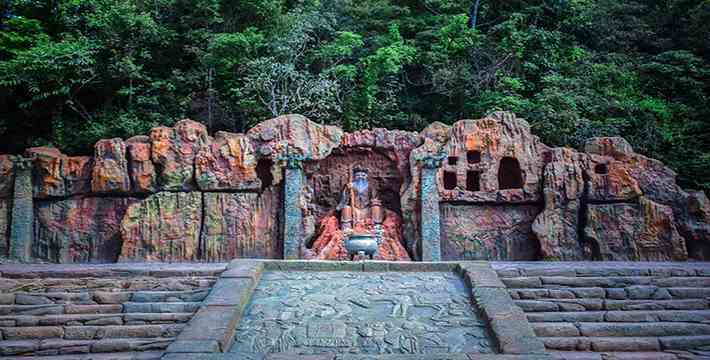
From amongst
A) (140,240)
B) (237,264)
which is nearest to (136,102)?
(140,240)

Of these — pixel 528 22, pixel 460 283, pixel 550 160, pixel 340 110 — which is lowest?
pixel 460 283

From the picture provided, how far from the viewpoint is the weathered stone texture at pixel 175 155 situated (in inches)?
551

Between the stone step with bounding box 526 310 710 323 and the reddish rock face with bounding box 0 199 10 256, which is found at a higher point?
the reddish rock face with bounding box 0 199 10 256

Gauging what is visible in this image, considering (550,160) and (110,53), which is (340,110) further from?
(110,53)

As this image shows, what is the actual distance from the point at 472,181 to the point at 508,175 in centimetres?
134

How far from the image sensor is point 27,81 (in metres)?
16.2

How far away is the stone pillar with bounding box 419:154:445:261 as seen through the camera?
45.5 ft

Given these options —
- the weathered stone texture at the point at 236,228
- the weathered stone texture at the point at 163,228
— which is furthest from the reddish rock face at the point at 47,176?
the weathered stone texture at the point at 236,228

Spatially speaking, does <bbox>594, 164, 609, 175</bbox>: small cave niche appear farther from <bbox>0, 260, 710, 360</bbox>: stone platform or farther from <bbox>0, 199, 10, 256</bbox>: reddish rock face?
<bbox>0, 199, 10, 256</bbox>: reddish rock face

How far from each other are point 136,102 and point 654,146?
1646cm

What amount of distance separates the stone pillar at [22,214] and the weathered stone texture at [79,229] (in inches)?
9.2

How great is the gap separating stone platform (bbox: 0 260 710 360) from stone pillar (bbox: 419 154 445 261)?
11.2 ft

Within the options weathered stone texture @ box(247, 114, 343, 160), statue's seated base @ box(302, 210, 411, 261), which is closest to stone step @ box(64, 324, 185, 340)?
statue's seated base @ box(302, 210, 411, 261)

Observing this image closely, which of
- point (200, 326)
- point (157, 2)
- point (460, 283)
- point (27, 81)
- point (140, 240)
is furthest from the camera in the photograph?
point (157, 2)
